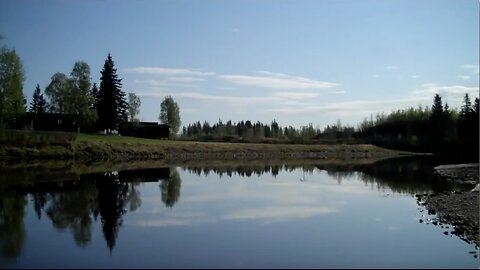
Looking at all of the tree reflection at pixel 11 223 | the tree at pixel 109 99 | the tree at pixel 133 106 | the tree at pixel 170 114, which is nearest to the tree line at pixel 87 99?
the tree at pixel 109 99

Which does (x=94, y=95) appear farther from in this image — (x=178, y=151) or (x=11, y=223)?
(x=11, y=223)

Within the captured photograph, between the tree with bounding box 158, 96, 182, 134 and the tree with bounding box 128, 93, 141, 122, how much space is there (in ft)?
50.9

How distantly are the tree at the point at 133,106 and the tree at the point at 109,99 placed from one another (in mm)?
15059

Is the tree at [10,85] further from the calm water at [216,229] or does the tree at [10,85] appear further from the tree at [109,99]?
the calm water at [216,229]

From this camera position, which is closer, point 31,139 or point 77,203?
point 77,203

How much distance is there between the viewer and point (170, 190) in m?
30.5

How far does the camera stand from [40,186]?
30859mm

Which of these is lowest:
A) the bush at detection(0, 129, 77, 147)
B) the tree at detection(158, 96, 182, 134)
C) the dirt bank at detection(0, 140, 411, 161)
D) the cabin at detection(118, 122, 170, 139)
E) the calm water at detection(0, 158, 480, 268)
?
the calm water at detection(0, 158, 480, 268)

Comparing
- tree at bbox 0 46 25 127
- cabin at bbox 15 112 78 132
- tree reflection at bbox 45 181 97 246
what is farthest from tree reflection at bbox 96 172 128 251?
cabin at bbox 15 112 78 132

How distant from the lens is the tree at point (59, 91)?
75.9m

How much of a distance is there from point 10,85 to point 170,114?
52.6 m

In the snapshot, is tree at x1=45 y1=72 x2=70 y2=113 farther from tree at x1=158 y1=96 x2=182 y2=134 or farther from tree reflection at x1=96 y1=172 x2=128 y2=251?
tree reflection at x1=96 y1=172 x2=128 y2=251

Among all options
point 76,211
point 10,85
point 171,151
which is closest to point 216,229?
point 76,211

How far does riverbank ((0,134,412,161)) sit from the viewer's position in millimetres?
57375
